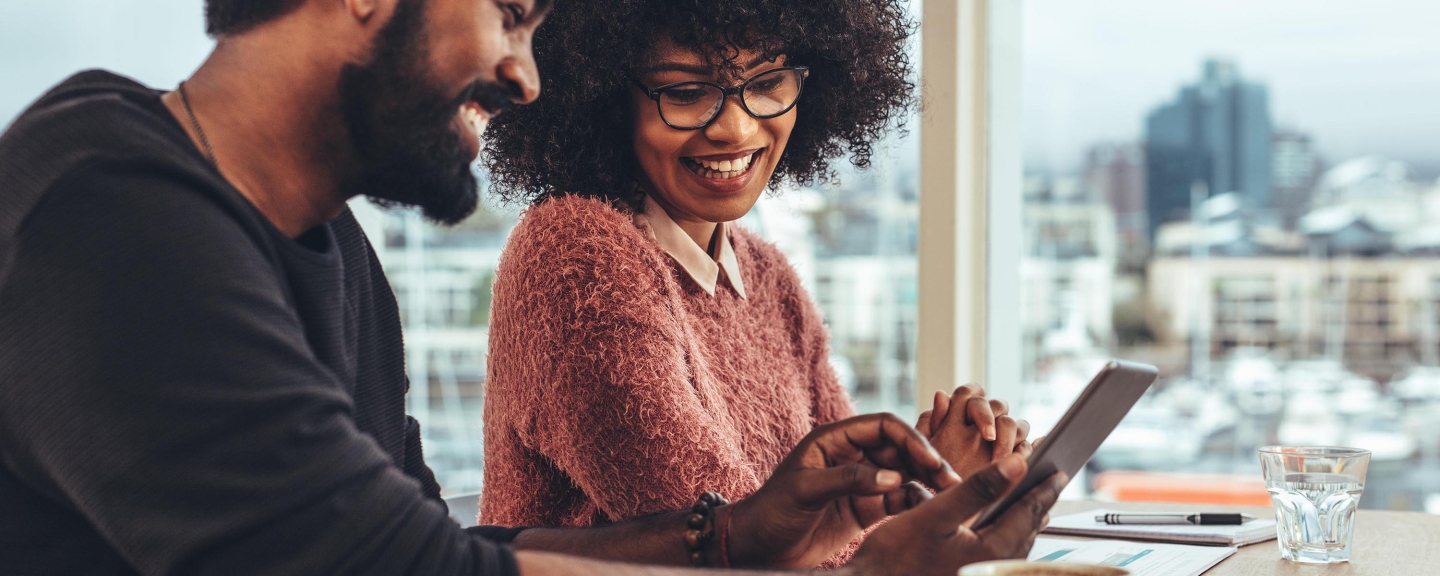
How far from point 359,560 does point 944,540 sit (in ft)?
1.48

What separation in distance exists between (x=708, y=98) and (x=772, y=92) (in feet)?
0.36

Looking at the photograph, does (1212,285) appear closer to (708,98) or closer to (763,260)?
(763,260)

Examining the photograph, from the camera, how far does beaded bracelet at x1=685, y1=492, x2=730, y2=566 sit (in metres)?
1.22

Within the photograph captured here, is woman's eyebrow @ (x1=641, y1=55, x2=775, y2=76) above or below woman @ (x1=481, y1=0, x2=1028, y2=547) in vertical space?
above

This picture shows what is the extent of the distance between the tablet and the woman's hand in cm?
34

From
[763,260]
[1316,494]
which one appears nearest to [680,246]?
[763,260]

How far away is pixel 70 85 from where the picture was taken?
2.91 feet

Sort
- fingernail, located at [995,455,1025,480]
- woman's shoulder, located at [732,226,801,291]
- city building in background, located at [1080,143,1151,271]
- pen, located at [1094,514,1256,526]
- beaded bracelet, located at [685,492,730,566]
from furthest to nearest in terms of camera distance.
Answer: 1. city building in background, located at [1080,143,1151,271]
2. woman's shoulder, located at [732,226,801,291]
3. pen, located at [1094,514,1256,526]
4. beaded bracelet, located at [685,492,730,566]
5. fingernail, located at [995,455,1025,480]

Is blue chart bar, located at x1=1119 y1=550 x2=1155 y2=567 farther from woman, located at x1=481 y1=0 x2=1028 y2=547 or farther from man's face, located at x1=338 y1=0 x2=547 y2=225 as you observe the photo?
man's face, located at x1=338 y1=0 x2=547 y2=225

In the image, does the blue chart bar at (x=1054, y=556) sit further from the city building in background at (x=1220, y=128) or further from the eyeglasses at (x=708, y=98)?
the city building in background at (x=1220, y=128)

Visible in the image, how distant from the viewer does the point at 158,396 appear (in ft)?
2.35

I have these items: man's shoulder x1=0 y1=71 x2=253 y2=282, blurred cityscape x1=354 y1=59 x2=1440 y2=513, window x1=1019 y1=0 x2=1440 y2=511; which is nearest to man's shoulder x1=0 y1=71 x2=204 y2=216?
man's shoulder x1=0 y1=71 x2=253 y2=282

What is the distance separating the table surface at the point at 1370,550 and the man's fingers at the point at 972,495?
480 mm

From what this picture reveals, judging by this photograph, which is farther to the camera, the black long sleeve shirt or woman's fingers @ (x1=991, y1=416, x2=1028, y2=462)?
woman's fingers @ (x1=991, y1=416, x2=1028, y2=462)
